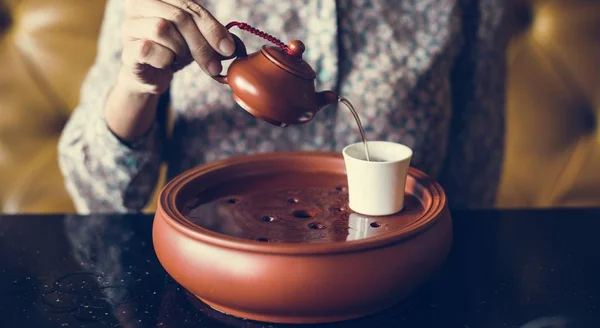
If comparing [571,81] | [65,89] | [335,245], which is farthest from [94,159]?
[571,81]

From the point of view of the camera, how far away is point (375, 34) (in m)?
0.92

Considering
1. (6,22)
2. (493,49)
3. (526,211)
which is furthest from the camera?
(6,22)

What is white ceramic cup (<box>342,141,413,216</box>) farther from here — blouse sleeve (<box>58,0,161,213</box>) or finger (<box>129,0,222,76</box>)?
blouse sleeve (<box>58,0,161,213</box>)

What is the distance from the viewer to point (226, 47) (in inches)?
23.7

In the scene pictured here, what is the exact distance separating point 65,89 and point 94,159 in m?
0.37

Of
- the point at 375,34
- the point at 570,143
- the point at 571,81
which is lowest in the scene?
the point at 570,143

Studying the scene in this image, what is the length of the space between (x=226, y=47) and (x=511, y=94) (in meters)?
0.78

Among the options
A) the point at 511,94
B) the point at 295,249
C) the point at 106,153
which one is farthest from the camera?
the point at 511,94

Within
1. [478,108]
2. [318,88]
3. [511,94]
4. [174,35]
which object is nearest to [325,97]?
[174,35]

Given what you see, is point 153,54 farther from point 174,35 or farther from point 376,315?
point 376,315

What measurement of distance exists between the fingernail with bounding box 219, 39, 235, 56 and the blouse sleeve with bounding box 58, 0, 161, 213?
1.01 feet

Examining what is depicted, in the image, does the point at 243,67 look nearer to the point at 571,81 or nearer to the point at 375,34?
the point at 375,34

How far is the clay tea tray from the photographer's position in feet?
1.65

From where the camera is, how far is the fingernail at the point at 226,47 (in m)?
0.60
